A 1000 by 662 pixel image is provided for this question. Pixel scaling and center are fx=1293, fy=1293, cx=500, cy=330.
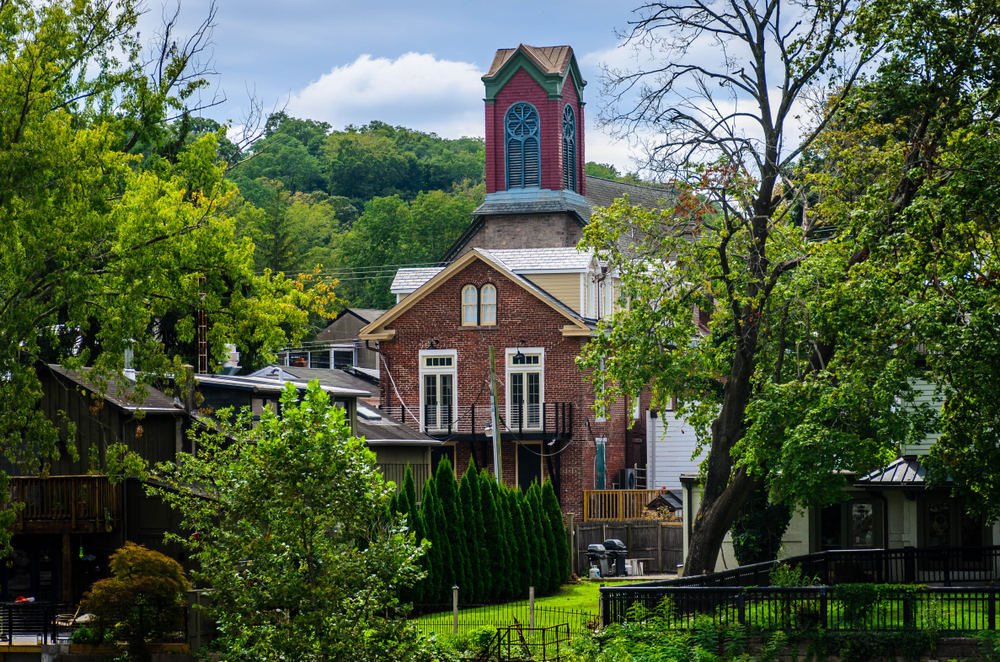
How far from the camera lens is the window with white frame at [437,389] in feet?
161

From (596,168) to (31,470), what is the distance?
9372 centimetres

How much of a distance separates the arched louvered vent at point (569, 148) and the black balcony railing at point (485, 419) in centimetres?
1553

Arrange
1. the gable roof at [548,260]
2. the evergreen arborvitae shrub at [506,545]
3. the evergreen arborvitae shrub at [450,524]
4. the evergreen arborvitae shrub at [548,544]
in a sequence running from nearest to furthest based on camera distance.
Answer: the evergreen arborvitae shrub at [450,524] < the evergreen arborvitae shrub at [506,545] < the evergreen arborvitae shrub at [548,544] < the gable roof at [548,260]

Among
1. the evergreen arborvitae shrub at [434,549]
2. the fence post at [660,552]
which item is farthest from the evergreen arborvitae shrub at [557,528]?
the evergreen arborvitae shrub at [434,549]

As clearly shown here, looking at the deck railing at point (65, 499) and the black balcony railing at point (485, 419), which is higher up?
the black balcony railing at point (485, 419)

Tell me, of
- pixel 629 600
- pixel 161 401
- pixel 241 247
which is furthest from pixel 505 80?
pixel 629 600

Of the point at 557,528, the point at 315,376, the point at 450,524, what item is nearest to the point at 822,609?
the point at 450,524

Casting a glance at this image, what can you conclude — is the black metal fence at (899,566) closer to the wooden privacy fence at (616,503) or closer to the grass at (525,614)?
the grass at (525,614)

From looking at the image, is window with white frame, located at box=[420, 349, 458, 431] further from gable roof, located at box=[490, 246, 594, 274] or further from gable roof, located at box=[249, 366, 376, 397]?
gable roof, located at box=[490, 246, 594, 274]

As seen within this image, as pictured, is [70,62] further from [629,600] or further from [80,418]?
[629,600]

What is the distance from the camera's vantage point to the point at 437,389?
49469mm

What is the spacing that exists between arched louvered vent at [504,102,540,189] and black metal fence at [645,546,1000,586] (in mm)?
33676

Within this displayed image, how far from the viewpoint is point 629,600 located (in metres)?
22.3

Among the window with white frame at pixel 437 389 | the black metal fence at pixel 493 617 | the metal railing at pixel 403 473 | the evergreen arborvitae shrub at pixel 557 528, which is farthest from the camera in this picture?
the window with white frame at pixel 437 389
